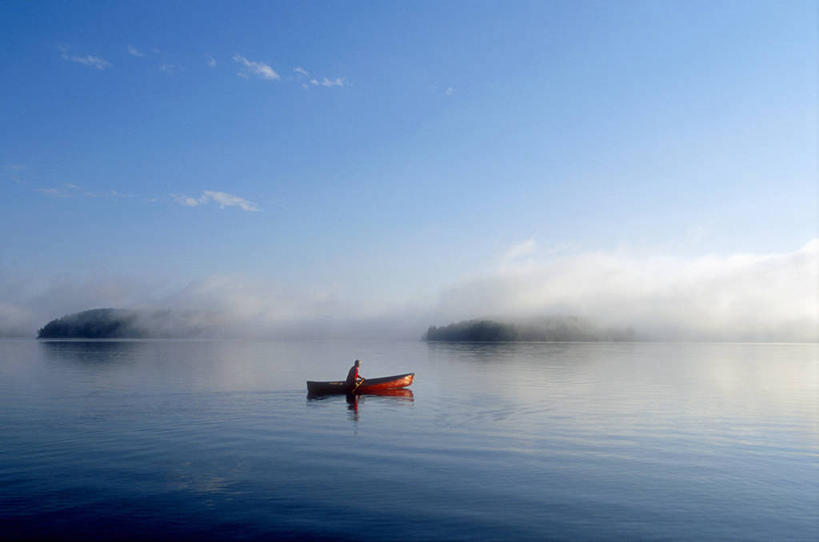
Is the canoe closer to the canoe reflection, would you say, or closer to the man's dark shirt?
the canoe reflection

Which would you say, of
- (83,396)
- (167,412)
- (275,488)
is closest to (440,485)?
(275,488)

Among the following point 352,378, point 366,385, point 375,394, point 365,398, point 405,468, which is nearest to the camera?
point 405,468

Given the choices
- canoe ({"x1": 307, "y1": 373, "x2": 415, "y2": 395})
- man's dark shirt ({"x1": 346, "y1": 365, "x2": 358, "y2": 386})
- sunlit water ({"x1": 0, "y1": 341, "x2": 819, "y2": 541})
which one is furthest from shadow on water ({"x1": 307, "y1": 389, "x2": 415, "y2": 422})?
man's dark shirt ({"x1": 346, "y1": 365, "x2": 358, "y2": 386})

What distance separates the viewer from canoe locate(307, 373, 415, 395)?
181 feet

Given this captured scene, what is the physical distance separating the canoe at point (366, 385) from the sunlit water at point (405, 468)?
188cm

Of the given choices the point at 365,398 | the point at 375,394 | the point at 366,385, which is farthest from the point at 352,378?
the point at 375,394

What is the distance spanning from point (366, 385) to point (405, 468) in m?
31.8

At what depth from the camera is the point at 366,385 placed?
191 feet

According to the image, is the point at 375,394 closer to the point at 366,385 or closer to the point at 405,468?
the point at 366,385

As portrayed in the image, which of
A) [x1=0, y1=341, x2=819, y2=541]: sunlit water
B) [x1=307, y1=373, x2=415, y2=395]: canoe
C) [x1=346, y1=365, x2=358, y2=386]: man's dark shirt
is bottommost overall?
[x1=0, y1=341, x2=819, y2=541]: sunlit water

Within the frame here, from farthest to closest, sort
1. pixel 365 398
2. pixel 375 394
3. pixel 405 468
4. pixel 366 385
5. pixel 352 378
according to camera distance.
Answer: pixel 366 385, pixel 375 394, pixel 352 378, pixel 365 398, pixel 405 468

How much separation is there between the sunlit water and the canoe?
6.15ft

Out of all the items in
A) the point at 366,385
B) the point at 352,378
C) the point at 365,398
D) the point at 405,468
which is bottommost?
the point at 405,468

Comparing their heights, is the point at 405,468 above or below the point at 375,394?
below
